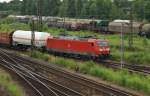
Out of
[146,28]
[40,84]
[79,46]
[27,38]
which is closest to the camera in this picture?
[40,84]

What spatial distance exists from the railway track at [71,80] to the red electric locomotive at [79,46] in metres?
4.37

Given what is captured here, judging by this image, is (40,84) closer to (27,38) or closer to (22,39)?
(27,38)

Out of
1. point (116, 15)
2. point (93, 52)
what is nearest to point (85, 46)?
point (93, 52)

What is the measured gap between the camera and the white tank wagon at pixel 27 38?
162 feet

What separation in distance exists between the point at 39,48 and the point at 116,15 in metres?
58.1

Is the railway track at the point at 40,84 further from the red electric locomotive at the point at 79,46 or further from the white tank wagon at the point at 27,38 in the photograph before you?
the white tank wagon at the point at 27,38

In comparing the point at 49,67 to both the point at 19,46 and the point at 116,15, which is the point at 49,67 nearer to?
the point at 19,46

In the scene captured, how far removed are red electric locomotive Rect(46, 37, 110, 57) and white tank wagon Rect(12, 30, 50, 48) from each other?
139cm

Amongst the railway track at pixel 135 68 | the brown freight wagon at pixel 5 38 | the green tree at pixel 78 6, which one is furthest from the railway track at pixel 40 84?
the green tree at pixel 78 6

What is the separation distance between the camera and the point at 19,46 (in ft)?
177

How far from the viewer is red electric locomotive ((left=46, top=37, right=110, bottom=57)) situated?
134ft

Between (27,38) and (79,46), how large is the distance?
10450 millimetres

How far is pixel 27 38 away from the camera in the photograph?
51.1 metres

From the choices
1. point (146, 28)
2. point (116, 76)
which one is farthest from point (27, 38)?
point (146, 28)
